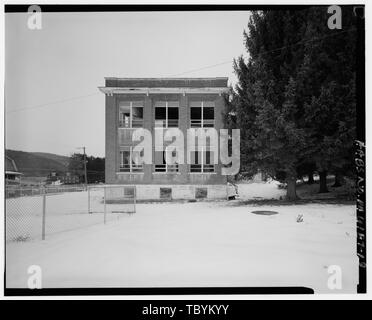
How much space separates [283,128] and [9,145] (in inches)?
386

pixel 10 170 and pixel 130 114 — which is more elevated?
pixel 130 114

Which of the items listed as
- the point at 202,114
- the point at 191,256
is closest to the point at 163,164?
the point at 202,114

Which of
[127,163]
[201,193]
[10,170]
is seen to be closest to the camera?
[10,170]

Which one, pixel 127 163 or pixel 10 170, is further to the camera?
pixel 127 163

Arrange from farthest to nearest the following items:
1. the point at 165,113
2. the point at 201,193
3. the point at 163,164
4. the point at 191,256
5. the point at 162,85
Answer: the point at 165,113 → the point at 162,85 → the point at 201,193 → the point at 163,164 → the point at 191,256

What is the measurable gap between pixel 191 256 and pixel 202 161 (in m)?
8.54

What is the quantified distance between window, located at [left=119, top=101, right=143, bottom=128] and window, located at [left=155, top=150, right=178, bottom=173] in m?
2.49

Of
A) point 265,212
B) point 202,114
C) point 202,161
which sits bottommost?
point 265,212

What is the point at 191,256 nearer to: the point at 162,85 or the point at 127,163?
the point at 127,163

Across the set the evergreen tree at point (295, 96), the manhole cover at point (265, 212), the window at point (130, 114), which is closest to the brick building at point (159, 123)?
the window at point (130, 114)

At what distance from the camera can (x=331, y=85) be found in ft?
29.9

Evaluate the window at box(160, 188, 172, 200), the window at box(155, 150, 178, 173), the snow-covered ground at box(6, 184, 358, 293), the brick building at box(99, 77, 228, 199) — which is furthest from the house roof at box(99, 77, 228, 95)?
the snow-covered ground at box(6, 184, 358, 293)

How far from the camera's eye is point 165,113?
580 inches
